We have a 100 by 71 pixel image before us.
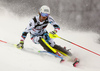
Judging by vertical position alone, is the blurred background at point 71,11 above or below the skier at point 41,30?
above

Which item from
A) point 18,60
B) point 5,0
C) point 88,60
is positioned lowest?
point 18,60

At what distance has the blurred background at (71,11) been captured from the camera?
15.4 m

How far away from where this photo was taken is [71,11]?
1647 centimetres

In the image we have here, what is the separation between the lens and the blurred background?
50.4 feet

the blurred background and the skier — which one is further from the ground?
the blurred background

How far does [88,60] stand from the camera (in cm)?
482

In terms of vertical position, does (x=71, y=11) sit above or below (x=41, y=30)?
above

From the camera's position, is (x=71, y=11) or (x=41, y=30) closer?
(x=41, y=30)

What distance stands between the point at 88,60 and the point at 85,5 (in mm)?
12677

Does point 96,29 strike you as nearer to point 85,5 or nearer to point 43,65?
point 85,5

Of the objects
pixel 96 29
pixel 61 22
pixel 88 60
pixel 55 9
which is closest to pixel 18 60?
pixel 88 60

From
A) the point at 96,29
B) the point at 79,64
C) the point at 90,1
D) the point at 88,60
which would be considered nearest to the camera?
the point at 79,64

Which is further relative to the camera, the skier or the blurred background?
the blurred background

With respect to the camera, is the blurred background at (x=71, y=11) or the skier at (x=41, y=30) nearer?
the skier at (x=41, y=30)
